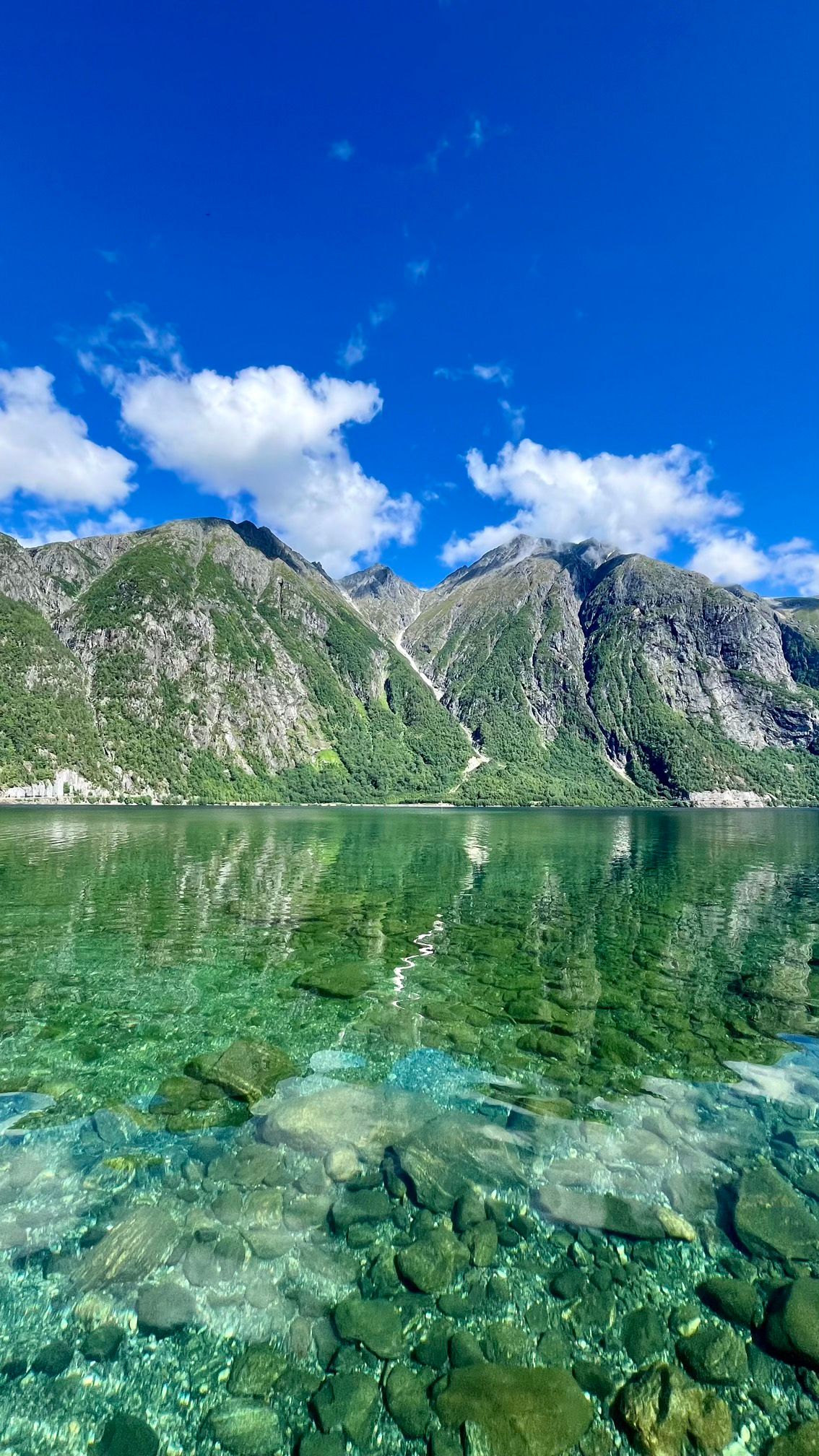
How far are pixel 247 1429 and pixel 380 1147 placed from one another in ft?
17.2

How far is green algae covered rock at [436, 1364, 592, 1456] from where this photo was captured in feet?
20.1

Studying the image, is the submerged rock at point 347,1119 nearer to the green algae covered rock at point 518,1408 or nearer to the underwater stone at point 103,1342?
the underwater stone at point 103,1342

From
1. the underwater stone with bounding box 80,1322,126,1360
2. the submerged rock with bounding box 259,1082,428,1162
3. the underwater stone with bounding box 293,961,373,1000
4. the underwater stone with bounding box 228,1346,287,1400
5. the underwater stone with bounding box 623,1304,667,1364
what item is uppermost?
the underwater stone with bounding box 623,1304,667,1364

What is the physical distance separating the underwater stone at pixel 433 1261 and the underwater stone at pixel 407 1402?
1280 millimetres

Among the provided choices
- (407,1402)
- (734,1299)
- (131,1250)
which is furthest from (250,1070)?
(734,1299)

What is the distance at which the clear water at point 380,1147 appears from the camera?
6.88 meters

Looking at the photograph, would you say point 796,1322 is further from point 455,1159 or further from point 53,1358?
point 53,1358

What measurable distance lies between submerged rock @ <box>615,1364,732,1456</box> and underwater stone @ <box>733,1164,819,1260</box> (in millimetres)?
2978

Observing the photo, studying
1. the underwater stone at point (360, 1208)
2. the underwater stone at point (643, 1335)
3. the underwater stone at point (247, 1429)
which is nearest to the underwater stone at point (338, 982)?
the underwater stone at point (360, 1208)

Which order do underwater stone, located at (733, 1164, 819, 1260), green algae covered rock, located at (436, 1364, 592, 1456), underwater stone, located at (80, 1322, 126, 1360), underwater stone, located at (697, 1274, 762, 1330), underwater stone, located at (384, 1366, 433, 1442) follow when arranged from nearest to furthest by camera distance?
green algae covered rock, located at (436, 1364, 592, 1456) → underwater stone, located at (384, 1366, 433, 1442) → underwater stone, located at (80, 1322, 126, 1360) → underwater stone, located at (697, 1274, 762, 1330) → underwater stone, located at (733, 1164, 819, 1260)

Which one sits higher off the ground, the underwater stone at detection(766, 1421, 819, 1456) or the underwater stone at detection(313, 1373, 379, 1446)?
the underwater stone at detection(766, 1421, 819, 1456)

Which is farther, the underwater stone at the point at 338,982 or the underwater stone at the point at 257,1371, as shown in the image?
the underwater stone at the point at 338,982

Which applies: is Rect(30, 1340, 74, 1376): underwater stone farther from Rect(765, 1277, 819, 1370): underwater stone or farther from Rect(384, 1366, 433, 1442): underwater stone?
Rect(765, 1277, 819, 1370): underwater stone

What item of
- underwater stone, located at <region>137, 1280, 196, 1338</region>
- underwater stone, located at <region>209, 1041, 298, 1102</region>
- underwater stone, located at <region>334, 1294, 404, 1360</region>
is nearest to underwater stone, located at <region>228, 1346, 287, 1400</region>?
underwater stone, located at <region>334, 1294, 404, 1360</region>
